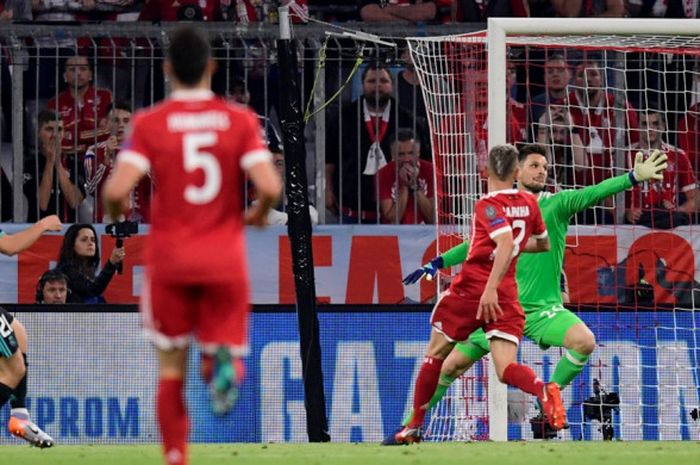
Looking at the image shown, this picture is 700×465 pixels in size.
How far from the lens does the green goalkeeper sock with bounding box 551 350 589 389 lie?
11422 mm

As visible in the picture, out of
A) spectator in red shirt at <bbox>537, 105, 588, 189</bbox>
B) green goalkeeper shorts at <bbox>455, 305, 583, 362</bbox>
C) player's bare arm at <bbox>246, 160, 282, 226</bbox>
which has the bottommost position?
green goalkeeper shorts at <bbox>455, 305, 583, 362</bbox>

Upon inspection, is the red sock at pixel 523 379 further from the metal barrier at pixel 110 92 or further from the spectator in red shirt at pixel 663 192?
the metal barrier at pixel 110 92

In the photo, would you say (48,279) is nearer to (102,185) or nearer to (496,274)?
(102,185)

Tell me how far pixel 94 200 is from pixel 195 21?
1893 millimetres

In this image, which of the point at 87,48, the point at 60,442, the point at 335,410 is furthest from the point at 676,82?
the point at 60,442

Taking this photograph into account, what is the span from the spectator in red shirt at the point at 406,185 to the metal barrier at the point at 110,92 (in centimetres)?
13

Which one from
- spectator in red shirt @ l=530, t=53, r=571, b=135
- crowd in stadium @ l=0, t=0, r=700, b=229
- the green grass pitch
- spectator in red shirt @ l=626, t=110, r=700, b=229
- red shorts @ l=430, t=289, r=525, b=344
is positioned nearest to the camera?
the green grass pitch

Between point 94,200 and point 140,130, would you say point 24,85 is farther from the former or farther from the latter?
point 140,130

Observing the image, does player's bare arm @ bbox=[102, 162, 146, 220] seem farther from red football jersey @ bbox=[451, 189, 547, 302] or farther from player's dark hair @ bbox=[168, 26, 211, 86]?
red football jersey @ bbox=[451, 189, 547, 302]

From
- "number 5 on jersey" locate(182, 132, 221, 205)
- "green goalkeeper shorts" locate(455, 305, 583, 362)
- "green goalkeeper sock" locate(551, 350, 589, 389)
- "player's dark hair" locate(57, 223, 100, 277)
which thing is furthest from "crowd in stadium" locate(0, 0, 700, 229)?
"number 5 on jersey" locate(182, 132, 221, 205)

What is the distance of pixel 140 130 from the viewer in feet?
23.1

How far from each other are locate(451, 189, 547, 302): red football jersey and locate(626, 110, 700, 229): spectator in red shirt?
13.3 feet

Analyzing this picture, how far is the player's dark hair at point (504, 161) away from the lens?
1040cm

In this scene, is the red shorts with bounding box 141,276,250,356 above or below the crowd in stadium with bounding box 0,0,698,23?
below
